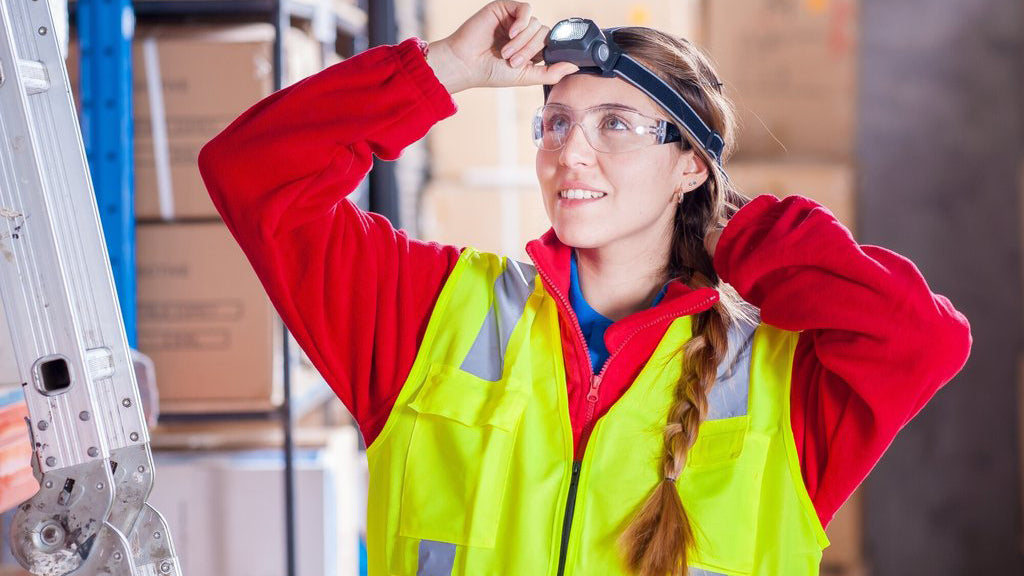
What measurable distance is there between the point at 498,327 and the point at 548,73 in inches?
16.0

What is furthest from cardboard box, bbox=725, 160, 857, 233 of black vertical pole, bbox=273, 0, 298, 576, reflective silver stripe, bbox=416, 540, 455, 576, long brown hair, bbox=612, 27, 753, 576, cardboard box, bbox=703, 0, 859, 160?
reflective silver stripe, bbox=416, 540, 455, 576

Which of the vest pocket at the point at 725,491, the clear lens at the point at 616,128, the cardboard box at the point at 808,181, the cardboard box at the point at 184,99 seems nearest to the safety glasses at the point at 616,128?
the clear lens at the point at 616,128

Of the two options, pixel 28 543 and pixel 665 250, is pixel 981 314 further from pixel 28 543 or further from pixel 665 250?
pixel 28 543

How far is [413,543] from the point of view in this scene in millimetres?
1496

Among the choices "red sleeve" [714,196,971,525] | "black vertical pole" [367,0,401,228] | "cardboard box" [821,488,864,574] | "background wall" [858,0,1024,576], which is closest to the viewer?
"red sleeve" [714,196,971,525]

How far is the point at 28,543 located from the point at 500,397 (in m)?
0.66

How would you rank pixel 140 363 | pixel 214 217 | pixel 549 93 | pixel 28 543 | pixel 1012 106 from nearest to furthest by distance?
pixel 28 543 → pixel 549 93 → pixel 140 363 → pixel 214 217 → pixel 1012 106

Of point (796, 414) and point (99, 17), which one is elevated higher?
point (99, 17)

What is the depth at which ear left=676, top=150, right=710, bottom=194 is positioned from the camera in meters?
1.68

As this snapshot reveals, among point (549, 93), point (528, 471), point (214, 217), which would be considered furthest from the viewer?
point (214, 217)

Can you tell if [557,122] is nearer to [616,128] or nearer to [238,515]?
[616,128]

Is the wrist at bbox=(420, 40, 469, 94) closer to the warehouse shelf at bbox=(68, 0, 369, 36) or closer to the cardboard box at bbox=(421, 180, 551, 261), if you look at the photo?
the warehouse shelf at bbox=(68, 0, 369, 36)

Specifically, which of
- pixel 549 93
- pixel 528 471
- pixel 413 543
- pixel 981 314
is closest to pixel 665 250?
pixel 549 93

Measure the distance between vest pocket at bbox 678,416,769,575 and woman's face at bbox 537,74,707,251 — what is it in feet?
1.14
